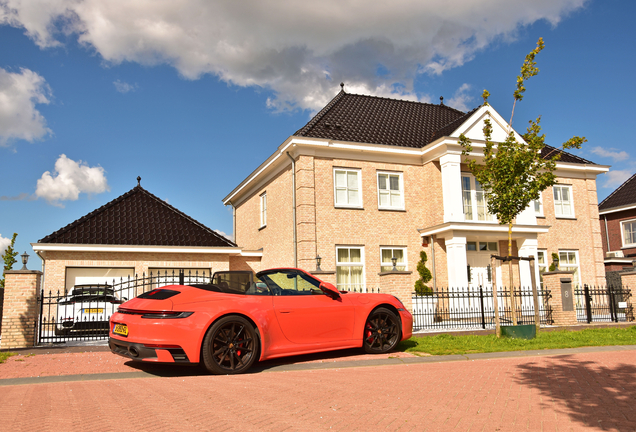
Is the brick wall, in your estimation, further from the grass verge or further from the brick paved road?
the grass verge

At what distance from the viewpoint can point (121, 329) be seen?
7004mm

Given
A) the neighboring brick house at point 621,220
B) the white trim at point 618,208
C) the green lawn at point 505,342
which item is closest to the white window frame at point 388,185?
the green lawn at point 505,342

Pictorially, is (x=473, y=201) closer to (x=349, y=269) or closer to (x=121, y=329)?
(x=349, y=269)

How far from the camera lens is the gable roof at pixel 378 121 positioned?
1927 centimetres

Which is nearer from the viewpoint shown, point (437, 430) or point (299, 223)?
point (437, 430)

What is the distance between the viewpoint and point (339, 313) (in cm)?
809

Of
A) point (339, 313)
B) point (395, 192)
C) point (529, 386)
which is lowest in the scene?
point (529, 386)

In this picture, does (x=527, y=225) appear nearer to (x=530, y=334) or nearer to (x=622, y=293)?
(x=622, y=293)

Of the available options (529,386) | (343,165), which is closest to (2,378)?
(529,386)

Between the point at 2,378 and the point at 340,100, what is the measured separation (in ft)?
58.0

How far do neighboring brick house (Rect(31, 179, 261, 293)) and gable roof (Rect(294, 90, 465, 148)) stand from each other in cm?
598

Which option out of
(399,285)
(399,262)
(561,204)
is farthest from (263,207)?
(561,204)

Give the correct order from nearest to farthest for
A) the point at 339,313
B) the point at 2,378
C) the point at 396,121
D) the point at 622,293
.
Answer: the point at 2,378 → the point at 339,313 → the point at 622,293 → the point at 396,121

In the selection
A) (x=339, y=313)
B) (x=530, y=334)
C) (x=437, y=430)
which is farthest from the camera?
(x=530, y=334)
